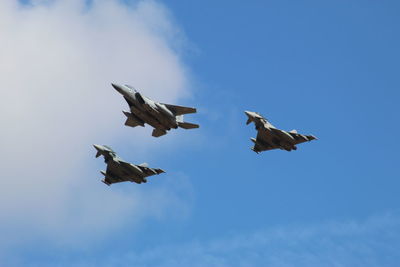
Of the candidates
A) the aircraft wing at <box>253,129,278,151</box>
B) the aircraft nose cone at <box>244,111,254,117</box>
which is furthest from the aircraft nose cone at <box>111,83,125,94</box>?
the aircraft wing at <box>253,129,278,151</box>

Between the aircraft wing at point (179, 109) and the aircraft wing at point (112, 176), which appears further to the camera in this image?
the aircraft wing at point (112, 176)

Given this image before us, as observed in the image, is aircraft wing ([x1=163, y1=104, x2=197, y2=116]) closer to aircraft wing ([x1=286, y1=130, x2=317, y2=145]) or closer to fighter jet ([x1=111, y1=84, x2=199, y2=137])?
fighter jet ([x1=111, y1=84, x2=199, y2=137])

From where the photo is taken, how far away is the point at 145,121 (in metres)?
118

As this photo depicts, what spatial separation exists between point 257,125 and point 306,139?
794cm

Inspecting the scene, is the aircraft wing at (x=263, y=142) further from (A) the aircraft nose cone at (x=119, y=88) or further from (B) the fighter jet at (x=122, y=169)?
(A) the aircraft nose cone at (x=119, y=88)

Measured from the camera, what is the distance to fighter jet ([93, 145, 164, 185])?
12231 cm

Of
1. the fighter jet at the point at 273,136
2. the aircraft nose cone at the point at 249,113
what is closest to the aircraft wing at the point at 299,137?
the fighter jet at the point at 273,136

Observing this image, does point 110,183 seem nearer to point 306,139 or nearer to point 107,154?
point 107,154

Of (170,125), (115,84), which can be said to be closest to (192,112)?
(170,125)

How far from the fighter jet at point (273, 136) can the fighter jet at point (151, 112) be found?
10743mm

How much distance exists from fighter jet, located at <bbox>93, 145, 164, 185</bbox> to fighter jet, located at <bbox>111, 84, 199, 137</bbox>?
6.84m

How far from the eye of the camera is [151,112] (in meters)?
116

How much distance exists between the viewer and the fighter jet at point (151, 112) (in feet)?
378

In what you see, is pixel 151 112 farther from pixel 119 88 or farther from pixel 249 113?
pixel 249 113
